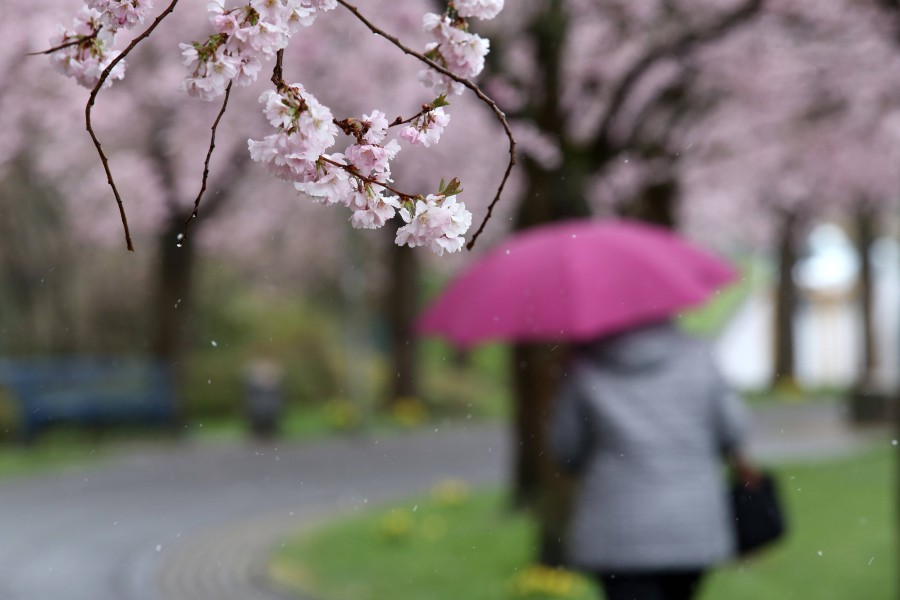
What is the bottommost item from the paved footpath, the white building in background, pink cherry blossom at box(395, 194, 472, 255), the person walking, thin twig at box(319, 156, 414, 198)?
the white building in background

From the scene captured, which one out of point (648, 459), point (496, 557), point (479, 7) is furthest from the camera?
point (496, 557)

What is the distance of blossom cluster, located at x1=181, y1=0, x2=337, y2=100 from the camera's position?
1954 millimetres

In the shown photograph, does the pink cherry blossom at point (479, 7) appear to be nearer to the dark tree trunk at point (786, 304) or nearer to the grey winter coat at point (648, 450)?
the grey winter coat at point (648, 450)

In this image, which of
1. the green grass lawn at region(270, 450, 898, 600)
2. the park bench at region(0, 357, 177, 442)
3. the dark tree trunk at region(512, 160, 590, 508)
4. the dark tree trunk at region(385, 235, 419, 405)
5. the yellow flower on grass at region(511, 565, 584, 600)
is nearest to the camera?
the yellow flower on grass at region(511, 565, 584, 600)

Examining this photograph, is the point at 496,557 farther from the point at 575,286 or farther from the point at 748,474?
the point at 748,474

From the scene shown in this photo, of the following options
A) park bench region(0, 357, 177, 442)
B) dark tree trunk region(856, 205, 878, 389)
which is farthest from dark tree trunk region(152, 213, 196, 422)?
dark tree trunk region(856, 205, 878, 389)

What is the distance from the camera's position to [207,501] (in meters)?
11.8

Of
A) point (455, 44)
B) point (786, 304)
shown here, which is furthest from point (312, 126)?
point (786, 304)

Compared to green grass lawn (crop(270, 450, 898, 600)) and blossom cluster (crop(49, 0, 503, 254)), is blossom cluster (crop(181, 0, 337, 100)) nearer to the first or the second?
blossom cluster (crop(49, 0, 503, 254))

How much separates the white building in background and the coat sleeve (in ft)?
77.8

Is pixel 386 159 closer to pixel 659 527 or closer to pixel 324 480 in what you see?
pixel 659 527

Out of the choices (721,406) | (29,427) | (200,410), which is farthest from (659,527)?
(200,410)

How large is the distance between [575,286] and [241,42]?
2935mm

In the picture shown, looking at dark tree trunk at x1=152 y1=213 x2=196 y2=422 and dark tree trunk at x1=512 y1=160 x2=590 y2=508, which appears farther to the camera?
dark tree trunk at x1=152 y1=213 x2=196 y2=422
